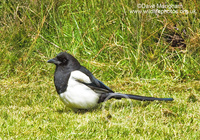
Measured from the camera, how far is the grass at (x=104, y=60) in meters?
3.47

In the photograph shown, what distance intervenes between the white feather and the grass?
130mm

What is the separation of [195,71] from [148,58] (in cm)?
70

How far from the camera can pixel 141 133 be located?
301 cm

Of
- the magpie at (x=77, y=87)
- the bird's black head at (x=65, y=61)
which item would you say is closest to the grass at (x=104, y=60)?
the magpie at (x=77, y=87)

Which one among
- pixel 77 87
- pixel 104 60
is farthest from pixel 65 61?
pixel 104 60

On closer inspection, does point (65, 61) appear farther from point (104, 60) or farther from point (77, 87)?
point (104, 60)

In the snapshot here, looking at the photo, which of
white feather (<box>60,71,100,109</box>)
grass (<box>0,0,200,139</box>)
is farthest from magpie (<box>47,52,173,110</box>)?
grass (<box>0,0,200,139</box>)

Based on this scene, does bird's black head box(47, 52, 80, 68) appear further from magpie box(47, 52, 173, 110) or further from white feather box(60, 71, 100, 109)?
white feather box(60, 71, 100, 109)

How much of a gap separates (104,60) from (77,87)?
178 centimetres

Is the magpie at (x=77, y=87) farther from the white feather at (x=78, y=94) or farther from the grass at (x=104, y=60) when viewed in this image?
the grass at (x=104, y=60)

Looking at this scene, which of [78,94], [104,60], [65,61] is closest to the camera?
[78,94]

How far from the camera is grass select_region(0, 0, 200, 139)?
3.47m

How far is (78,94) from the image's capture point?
3.51 metres

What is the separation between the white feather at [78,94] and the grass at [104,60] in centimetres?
13
